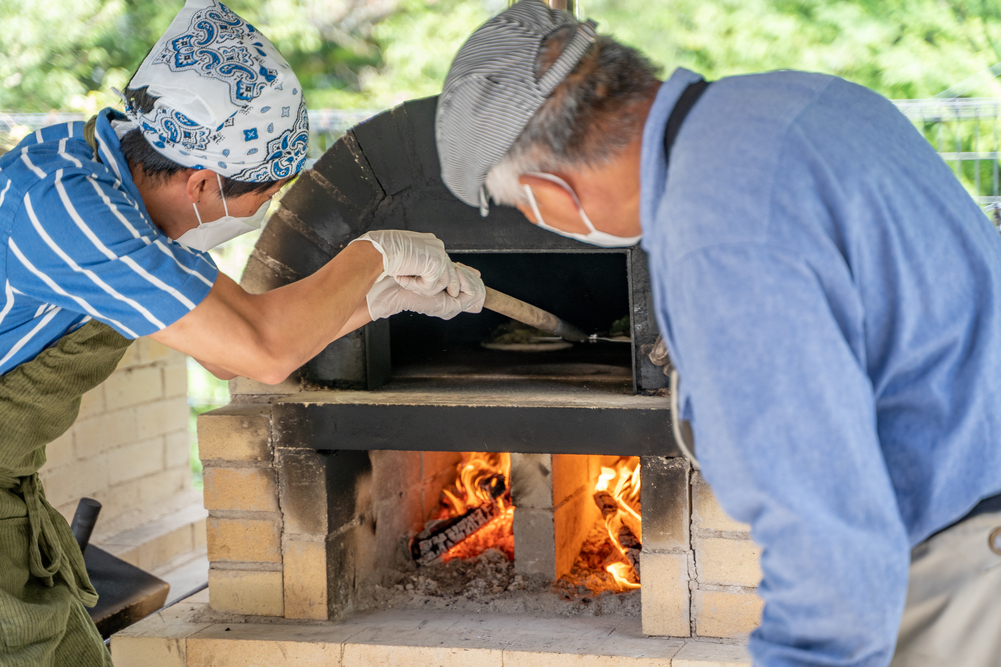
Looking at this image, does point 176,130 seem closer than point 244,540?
Yes

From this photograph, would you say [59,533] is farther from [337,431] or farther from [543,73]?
[543,73]

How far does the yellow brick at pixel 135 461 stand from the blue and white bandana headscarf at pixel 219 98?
8.14ft

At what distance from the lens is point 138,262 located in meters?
1.25

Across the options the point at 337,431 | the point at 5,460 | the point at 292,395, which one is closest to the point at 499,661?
the point at 337,431

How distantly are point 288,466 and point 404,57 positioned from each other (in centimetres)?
635

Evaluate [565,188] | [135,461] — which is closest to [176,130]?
[565,188]

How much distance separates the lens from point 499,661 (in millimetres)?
2127

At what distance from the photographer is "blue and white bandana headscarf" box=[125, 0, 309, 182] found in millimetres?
1433

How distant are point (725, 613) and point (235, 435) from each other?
1.40 m

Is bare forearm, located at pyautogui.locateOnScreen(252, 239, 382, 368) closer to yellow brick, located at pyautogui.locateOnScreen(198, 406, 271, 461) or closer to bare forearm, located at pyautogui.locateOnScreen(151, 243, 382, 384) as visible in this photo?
bare forearm, located at pyautogui.locateOnScreen(151, 243, 382, 384)

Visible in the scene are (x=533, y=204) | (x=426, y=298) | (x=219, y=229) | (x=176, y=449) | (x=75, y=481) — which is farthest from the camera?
(x=176, y=449)

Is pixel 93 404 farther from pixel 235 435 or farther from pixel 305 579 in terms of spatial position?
pixel 305 579

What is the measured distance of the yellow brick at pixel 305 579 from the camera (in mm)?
2348

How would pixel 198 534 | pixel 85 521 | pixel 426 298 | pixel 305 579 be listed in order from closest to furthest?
pixel 426 298
pixel 305 579
pixel 85 521
pixel 198 534
